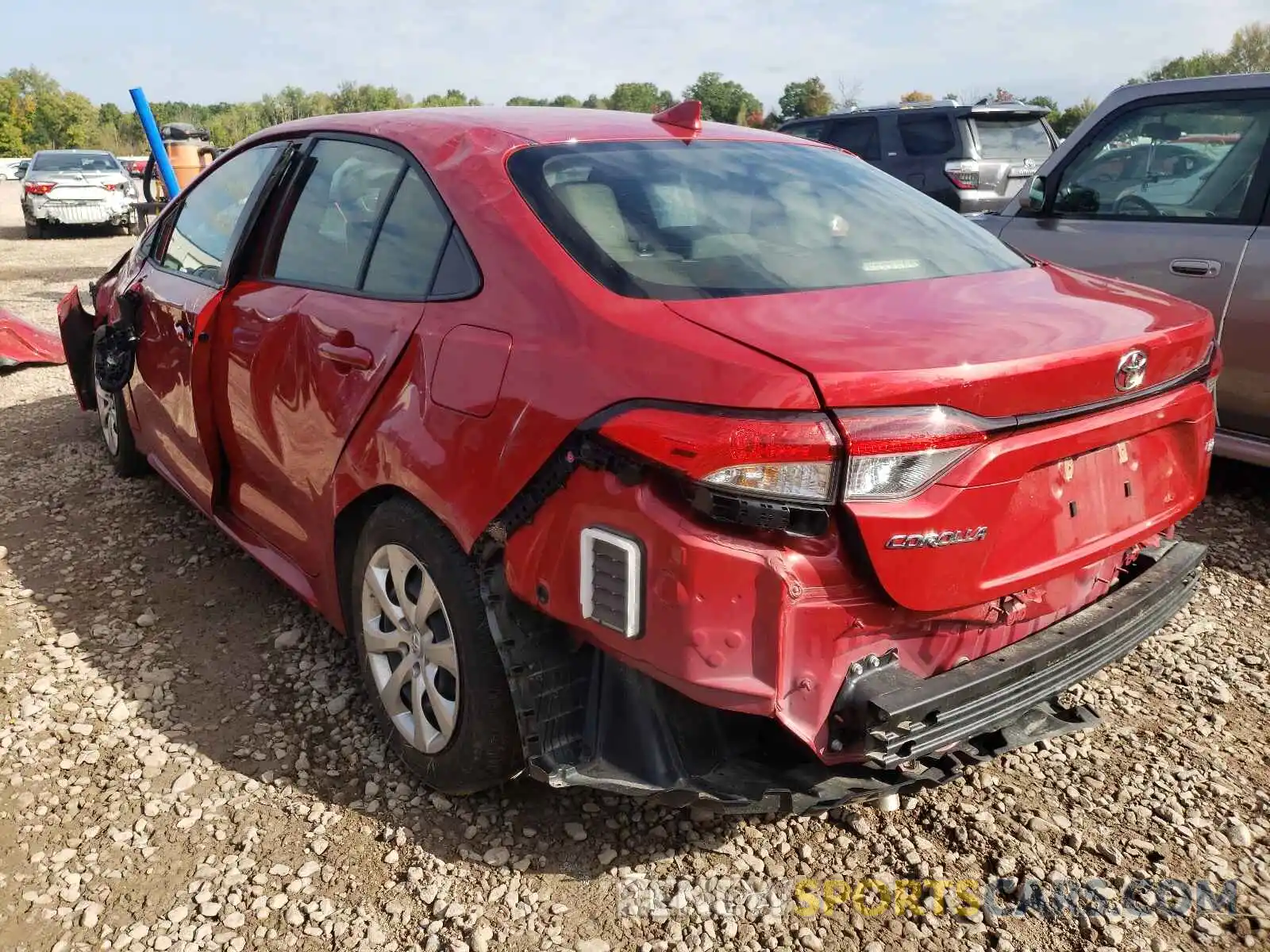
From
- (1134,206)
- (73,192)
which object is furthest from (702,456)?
(73,192)

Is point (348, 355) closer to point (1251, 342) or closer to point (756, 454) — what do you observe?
point (756, 454)

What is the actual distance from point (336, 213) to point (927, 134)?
30.6 ft

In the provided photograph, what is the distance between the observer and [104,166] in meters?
19.5

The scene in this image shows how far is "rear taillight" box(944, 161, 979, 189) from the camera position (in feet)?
34.3

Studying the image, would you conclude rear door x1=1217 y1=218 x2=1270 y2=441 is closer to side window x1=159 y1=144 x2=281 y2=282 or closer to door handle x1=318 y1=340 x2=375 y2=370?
door handle x1=318 y1=340 x2=375 y2=370

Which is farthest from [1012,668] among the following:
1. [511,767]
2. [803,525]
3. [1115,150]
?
[1115,150]

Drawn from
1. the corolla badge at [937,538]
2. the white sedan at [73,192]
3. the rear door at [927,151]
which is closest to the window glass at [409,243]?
the corolla badge at [937,538]

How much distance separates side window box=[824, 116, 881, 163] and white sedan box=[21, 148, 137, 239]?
13218mm

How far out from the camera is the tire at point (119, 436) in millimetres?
4664

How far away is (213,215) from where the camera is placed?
3.74 metres

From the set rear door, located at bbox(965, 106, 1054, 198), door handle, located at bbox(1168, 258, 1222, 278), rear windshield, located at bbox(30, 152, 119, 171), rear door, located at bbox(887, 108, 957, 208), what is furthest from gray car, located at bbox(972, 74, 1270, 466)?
rear windshield, located at bbox(30, 152, 119, 171)

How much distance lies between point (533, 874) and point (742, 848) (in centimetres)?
50

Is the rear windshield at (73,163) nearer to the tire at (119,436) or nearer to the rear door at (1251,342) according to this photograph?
the tire at (119,436)

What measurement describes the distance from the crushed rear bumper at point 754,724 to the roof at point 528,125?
4.08ft
